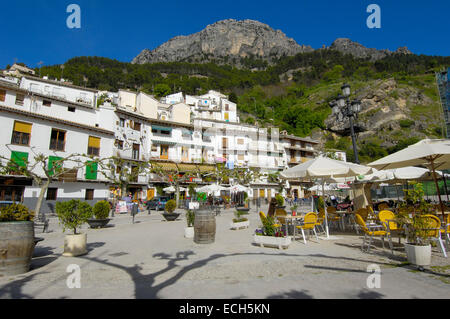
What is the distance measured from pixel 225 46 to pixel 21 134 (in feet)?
425

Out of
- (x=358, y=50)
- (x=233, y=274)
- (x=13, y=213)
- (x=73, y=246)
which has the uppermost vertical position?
(x=358, y=50)

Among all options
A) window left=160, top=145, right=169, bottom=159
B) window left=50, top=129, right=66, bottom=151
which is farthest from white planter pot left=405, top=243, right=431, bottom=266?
window left=160, top=145, right=169, bottom=159

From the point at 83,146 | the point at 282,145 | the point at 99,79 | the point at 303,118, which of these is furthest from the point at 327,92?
the point at 83,146

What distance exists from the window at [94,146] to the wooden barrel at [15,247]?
1023 inches

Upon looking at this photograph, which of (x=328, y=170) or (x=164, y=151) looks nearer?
(x=328, y=170)

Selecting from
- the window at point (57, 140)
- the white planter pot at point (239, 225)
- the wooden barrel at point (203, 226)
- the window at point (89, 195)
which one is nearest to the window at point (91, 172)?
the window at point (89, 195)

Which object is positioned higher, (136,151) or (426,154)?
(136,151)

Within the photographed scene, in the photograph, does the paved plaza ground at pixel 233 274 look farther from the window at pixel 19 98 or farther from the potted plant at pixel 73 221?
the window at pixel 19 98

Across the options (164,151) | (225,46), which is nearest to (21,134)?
(164,151)

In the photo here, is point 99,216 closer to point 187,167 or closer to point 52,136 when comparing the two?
→ point 52,136

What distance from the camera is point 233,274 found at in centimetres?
457

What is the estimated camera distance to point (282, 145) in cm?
5062

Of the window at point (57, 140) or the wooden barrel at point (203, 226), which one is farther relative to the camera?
the window at point (57, 140)

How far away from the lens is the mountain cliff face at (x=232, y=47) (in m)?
132
